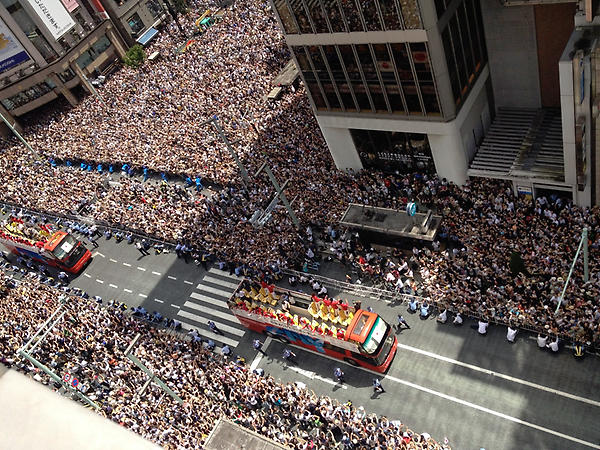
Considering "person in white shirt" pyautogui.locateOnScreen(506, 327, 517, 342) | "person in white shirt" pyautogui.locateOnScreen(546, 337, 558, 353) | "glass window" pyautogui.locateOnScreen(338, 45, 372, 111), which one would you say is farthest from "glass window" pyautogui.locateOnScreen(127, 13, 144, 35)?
"person in white shirt" pyautogui.locateOnScreen(546, 337, 558, 353)

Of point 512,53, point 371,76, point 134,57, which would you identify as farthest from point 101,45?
point 512,53

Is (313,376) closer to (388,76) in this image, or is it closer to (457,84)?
(388,76)

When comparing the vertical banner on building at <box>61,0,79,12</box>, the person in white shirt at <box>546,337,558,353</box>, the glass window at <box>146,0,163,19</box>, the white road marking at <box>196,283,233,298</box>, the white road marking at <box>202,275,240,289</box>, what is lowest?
the person in white shirt at <box>546,337,558,353</box>

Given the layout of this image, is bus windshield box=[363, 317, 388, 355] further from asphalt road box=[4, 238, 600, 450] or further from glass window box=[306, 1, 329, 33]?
glass window box=[306, 1, 329, 33]

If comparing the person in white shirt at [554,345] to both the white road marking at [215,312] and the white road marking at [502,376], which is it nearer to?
the white road marking at [502,376]

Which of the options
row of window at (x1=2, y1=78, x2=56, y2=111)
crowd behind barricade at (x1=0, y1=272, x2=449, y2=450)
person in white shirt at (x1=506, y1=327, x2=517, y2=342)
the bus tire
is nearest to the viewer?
crowd behind barricade at (x1=0, y1=272, x2=449, y2=450)

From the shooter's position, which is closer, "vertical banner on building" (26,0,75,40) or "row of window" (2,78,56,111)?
"vertical banner on building" (26,0,75,40)
